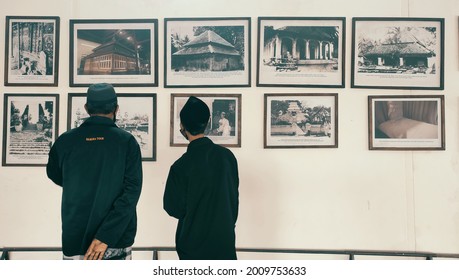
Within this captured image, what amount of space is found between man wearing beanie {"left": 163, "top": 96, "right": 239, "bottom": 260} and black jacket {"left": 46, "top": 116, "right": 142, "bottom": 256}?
0.73 ft

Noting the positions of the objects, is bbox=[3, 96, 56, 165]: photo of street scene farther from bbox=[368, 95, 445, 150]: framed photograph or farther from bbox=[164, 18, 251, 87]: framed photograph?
bbox=[368, 95, 445, 150]: framed photograph

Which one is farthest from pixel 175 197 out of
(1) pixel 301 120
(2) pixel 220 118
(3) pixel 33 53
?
(3) pixel 33 53

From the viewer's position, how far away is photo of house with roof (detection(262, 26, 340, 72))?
2.49 metres

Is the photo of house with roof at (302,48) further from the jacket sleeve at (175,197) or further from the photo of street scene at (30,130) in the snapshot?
the photo of street scene at (30,130)

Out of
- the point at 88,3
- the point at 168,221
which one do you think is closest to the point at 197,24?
the point at 88,3

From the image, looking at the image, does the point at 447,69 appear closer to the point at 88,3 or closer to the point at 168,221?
the point at 168,221

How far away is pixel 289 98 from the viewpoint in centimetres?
249

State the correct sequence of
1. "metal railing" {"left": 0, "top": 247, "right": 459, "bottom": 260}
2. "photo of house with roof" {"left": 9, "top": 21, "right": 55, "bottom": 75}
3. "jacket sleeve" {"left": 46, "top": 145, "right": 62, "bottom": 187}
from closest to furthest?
"jacket sleeve" {"left": 46, "top": 145, "right": 62, "bottom": 187} < "metal railing" {"left": 0, "top": 247, "right": 459, "bottom": 260} < "photo of house with roof" {"left": 9, "top": 21, "right": 55, "bottom": 75}

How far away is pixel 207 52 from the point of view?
250cm

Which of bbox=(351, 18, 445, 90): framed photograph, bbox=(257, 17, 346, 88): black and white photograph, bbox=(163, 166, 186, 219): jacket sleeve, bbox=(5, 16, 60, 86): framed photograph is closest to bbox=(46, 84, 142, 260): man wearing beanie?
bbox=(163, 166, 186, 219): jacket sleeve

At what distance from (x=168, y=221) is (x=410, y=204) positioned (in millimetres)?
1714

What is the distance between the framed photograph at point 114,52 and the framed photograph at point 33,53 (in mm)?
135

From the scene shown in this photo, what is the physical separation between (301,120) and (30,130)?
1.94m

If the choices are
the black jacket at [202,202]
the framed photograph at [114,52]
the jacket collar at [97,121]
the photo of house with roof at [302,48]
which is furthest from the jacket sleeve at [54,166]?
the photo of house with roof at [302,48]
